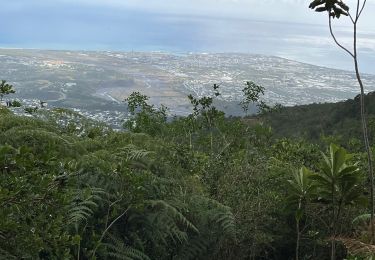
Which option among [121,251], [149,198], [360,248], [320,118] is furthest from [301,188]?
[320,118]

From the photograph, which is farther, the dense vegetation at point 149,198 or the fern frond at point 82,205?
the fern frond at point 82,205

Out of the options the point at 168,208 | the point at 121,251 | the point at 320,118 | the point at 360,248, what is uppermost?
the point at 168,208

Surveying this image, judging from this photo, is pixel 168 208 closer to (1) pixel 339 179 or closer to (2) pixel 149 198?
(2) pixel 149 198

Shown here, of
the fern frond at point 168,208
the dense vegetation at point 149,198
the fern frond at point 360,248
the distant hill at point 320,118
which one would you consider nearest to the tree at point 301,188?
the dense vegetation at point 149,198

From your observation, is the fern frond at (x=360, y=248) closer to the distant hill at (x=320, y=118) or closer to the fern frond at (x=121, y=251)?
the fern frond at (x=121, y=251)

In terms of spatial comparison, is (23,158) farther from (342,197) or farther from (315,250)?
(315,250)

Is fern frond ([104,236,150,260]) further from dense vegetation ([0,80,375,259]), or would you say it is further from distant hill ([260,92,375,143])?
distant hill ([260,92,375,143])

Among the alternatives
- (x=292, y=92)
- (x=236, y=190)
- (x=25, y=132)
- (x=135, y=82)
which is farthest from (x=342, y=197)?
(x=292, y=92)

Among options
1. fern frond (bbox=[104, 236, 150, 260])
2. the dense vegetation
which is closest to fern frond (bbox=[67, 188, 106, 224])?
the dense vegetation
